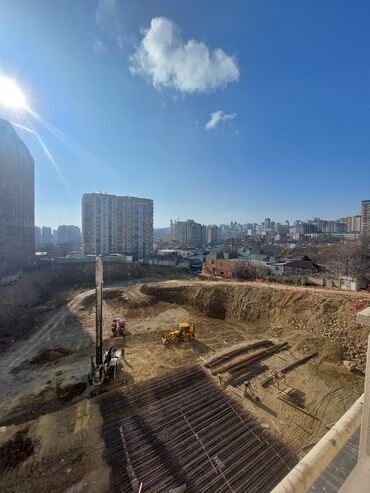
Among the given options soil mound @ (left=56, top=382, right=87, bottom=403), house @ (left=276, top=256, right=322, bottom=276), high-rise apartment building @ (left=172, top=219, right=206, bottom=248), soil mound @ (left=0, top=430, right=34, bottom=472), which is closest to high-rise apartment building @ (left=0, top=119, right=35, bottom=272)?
soil mound @ (left=56, top=382, right=87, bottom=403)

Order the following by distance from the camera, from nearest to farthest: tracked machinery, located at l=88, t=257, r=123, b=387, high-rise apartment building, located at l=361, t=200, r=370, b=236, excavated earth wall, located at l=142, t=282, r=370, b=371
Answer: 1. tracked machinery, located at l=88, t=257, r=123, b=387
2. excavated earth wall, located at l=142, t=282, r=370, b=371
3. high-rise apartment building, located at l=361, t=200, r=370, b=236

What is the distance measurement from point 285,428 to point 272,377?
295 centimetres

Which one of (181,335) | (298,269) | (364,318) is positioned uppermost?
(364,318)

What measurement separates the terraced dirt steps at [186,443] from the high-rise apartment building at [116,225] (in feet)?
174

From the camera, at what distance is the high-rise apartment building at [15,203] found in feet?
119

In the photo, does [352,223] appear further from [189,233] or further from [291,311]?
[291,311]

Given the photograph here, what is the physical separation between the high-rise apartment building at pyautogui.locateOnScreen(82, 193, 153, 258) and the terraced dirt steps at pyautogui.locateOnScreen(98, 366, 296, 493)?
52.9 metres

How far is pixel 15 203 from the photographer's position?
40.2m

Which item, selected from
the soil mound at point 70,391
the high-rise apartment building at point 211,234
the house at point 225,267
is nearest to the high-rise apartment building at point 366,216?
the high-rise apartment building at point 211,234

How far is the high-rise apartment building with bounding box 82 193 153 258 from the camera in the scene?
59219 mm

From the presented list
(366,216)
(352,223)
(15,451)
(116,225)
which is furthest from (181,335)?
(352,223)

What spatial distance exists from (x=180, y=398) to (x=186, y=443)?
204 centimetres

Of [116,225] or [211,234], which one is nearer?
[116,225]

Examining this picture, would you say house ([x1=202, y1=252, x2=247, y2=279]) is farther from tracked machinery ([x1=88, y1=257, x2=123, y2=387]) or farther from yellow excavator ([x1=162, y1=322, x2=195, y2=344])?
tracked machinery ([x1=88, y1=257, x2=123, y2=387])
